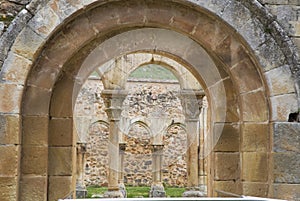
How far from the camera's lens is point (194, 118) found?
11234mm

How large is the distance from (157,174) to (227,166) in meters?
9.60

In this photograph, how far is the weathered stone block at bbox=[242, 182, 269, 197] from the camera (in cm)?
507

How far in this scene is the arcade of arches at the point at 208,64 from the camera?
4.79 m

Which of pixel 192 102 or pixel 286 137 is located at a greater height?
pixel 192 102

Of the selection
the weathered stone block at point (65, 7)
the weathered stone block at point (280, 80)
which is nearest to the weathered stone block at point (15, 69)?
the weathered stone block at point (65, 7)

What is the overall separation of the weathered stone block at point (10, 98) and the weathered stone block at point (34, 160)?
0.50 metres

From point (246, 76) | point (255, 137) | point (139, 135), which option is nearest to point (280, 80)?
point (246, 76)

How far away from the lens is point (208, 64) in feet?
19.0

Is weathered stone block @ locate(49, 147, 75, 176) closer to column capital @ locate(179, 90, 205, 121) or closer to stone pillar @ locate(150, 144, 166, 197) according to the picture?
column capital @ locate(179, 90, 205, 121)

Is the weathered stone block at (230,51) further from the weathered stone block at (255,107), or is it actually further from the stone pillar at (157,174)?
the stone pillar at (157,174)

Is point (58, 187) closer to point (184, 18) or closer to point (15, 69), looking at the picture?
point (15, 69)

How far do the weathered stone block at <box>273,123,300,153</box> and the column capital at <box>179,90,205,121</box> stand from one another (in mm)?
6332

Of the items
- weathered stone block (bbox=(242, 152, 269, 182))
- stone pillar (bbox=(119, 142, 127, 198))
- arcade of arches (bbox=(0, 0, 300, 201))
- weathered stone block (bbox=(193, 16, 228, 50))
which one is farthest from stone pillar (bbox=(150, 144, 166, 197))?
weathered stone block (bbox=(193, 16, 228, 50))

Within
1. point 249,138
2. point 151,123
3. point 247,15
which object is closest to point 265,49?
point 247,15
